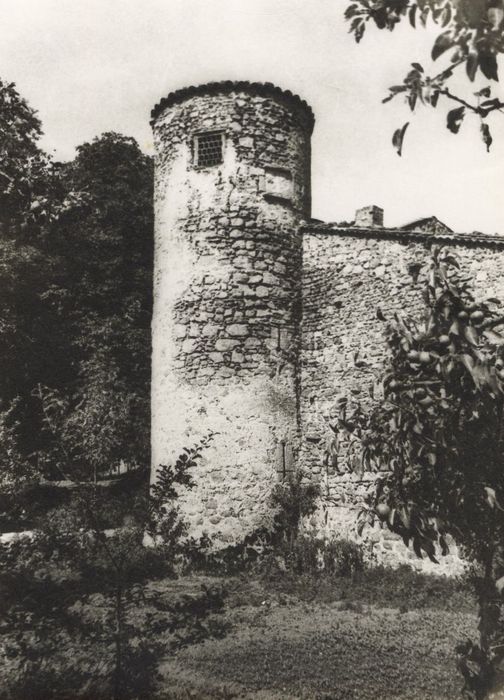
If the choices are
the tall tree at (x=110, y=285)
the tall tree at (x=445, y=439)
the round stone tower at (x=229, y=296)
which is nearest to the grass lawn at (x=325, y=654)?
the tall tree at (x=445, y=439)

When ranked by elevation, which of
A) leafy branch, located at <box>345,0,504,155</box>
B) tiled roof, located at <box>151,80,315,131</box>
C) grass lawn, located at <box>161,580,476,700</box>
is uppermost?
tiled roof, located at <box>151,80,315,131</box>

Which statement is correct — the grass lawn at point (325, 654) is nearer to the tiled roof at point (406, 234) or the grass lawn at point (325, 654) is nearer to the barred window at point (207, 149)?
the tiled roof at point (406, 234)

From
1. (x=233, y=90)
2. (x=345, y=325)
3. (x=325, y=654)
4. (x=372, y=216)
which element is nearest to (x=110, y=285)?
(x=233, y=90)

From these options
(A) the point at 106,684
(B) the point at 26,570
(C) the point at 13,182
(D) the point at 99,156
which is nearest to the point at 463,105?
(A) the point at 106,684

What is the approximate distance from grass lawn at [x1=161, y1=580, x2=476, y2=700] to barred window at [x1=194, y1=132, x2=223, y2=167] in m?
7.72

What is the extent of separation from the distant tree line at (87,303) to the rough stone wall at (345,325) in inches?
222

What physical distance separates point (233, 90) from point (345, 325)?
15.9 ft

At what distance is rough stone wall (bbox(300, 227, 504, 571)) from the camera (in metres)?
10.6

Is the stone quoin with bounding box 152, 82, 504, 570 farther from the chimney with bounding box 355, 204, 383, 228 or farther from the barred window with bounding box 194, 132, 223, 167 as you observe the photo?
the chimney with bounding box 355, 204, 383, 228

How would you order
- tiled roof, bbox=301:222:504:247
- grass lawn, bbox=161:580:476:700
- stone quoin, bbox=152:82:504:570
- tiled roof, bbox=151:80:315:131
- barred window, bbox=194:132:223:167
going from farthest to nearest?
barred window, bbox=194:132:223:167 → tiled roof, bbox=151:80:315:131 → stone quoin, bbox=152:82:504:570 → tiled roof, bbox=301:222:504:247 → grass lawn, bbox=161:580:476:700

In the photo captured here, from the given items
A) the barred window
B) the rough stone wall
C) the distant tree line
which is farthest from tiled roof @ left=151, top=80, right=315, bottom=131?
the distant tree line

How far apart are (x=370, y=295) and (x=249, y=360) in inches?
97.6

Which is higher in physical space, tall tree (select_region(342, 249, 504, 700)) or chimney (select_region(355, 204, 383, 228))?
chimney (select_region(355, 204, 383, 228))

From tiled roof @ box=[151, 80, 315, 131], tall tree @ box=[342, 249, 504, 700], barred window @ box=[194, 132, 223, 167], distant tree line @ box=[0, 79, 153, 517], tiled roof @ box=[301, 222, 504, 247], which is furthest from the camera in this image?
distant tree line @ box=[0, 79, 153, 517]
